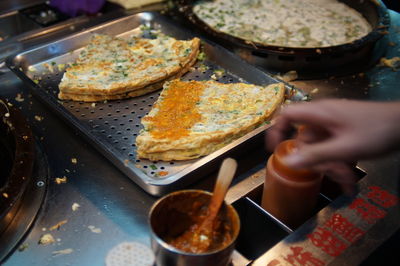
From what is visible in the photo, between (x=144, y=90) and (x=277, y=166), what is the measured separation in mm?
1051

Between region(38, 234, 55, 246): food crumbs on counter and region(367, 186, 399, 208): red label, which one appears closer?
region(38, 234, 55, 246): food crumbs on counter

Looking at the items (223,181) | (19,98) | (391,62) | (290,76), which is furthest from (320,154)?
(391,62)

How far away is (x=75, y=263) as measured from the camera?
1486 millimetres

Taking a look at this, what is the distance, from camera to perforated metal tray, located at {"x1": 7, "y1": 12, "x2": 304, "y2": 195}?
1733mm

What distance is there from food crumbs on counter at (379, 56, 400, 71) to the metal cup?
1851 mm

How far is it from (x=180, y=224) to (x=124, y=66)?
1.31 metres

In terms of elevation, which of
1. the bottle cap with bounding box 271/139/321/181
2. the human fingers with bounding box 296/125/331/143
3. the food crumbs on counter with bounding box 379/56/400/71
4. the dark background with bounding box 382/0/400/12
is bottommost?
the food crumbs on counter with bounding box 379/56/400/71

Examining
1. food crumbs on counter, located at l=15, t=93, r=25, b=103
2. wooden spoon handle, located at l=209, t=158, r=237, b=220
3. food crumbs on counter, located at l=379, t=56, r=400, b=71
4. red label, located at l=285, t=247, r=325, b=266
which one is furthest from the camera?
food crumbs on counter, located at l=379, t=56, r=400, b=71

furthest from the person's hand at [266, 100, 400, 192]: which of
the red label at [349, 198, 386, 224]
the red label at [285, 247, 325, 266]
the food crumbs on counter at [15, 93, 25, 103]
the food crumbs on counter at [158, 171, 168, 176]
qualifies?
the food crumbs on counter at [15, 93, 25, 103]

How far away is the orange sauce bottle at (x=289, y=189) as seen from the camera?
1.51 meters

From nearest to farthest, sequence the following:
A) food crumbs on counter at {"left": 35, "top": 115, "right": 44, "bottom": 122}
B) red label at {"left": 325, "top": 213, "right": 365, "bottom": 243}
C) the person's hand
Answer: the person's hand → red label at {"left": 325, "top": 213, "right": 365, "bottom": 243} → food crumbs on counter at {"left": 35, "top": 115, "right": 44, "bottom": 122}

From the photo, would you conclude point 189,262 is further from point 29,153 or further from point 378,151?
point 29,153

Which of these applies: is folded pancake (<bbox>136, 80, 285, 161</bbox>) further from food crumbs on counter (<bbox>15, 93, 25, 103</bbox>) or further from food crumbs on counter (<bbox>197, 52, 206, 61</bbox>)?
food crumbs on counter (<bbox>15, 93, 25, 103</bbox>)

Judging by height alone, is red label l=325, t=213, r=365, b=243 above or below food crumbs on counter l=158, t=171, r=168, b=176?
below
